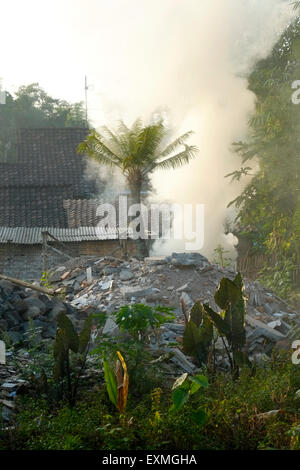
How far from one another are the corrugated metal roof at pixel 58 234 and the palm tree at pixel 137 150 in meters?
1.80

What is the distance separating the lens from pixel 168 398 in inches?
242

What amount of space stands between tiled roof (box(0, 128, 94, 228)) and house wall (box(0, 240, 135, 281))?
119cm

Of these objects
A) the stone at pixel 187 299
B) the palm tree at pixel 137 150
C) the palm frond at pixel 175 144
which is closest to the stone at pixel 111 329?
the stone at pixel 187 299

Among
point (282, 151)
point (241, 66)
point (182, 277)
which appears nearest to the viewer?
point (182, 277)

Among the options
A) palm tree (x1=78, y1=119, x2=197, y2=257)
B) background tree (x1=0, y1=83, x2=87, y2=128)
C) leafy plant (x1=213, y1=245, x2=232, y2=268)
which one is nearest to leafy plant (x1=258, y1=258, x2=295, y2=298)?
leafy plant (x1=213, y1=245, x2=232, y2=268)

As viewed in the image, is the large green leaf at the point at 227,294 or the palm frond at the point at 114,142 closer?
the large green leaf at the point at 227,294

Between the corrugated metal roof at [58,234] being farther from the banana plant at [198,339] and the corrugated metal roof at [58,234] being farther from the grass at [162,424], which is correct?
the grass at [162,424]

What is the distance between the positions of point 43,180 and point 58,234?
6.73 m

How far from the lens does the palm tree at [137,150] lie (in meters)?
17.2

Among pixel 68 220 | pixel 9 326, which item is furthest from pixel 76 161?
pixel 9 326

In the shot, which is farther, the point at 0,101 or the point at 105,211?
the point at 0,101

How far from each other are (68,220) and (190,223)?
14.0 ft

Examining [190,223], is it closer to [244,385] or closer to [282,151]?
[282,151]

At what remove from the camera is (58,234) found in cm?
1906
